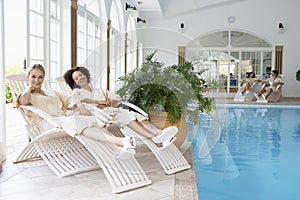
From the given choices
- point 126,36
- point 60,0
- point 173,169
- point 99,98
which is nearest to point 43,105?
point 99,98

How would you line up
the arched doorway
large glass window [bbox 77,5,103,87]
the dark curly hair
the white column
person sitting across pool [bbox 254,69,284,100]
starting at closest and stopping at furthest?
the white column < the dark curly hair < large glass window [bbox 77,5,103,87] < person sitting across pool [bbox 254,69,284,100] < the arched doorway

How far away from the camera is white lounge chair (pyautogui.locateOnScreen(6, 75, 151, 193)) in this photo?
2498 mm

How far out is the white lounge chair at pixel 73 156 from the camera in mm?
2498

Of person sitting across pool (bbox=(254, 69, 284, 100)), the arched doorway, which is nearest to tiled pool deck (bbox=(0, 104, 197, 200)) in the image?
person sitting across pool (bbox=(254, 69, 284, 100))

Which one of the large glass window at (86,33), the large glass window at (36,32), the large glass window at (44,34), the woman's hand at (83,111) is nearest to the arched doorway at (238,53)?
the large glass window at (86,33)

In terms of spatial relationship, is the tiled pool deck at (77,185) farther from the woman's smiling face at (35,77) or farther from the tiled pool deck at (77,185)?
the woman's smiling face at (35,77)

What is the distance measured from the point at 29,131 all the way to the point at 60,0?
9.91ft

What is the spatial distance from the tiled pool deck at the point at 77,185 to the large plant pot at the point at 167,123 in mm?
354

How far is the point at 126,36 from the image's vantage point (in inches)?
131

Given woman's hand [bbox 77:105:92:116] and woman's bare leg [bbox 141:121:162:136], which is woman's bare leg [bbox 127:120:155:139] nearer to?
woman's bare leg [bbox 141:121:162:136]

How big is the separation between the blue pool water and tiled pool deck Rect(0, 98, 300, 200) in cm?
22

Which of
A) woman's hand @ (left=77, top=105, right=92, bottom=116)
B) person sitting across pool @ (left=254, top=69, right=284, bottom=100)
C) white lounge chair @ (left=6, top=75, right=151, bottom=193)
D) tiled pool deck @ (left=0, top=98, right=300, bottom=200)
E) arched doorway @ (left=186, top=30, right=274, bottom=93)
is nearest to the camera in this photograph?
tiled pool deck @ (left=0, top=98, right=300, bottom=200)

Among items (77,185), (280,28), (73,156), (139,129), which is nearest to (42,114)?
(73,156)

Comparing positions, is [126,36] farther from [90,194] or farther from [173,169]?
[90,194]
